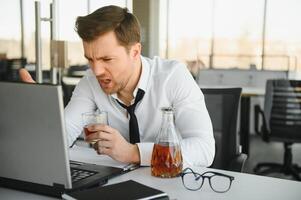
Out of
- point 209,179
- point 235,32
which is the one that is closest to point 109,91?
point 209,179

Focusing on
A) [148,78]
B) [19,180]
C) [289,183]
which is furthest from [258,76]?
[19,180]

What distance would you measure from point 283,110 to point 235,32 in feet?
15.7

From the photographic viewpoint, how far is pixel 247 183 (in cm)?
122

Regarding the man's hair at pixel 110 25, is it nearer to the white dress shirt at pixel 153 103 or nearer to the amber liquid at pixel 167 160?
the white dress shirt at pixel 153 103

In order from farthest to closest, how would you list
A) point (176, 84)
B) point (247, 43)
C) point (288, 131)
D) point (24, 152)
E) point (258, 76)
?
point (247, 43) → point (258, 76) → point (288, 131) → point (176, 84) → point (24, 152)

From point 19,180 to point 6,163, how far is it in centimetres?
6

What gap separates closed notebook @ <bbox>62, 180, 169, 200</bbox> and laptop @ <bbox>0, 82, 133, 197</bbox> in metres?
0.06

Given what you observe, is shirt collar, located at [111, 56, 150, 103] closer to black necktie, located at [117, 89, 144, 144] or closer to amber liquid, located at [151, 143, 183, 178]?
black necktie, located at [117, 89, 144, 144]

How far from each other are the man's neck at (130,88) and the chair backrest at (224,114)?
1.56ft

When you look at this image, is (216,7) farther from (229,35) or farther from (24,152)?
(24,152)

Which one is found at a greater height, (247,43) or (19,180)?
(247,43)

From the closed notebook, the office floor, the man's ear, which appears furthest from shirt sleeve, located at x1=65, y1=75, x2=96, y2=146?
the office floor

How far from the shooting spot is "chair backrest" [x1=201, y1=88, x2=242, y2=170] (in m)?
1.97

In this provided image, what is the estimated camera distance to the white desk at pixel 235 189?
1104 millimetres
